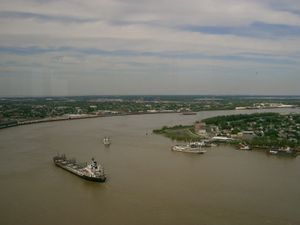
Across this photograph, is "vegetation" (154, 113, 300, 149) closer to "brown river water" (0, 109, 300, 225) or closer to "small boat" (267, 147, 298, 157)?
"small boat" (267, 147, 298, 157)

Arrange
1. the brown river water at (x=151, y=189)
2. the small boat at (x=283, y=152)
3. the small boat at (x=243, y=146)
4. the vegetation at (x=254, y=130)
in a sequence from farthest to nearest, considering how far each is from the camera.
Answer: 1. the vegetation at (x=254, y=130)
2. the small boat at (x=243, y=146)
3. the small boat at (x=283, y=152)
4. the brown river water at (x=151, y=189)

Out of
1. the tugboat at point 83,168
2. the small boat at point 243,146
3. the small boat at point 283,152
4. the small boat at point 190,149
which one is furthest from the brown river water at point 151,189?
the small boat at point 243,146

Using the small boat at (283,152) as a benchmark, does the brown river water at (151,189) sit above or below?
below

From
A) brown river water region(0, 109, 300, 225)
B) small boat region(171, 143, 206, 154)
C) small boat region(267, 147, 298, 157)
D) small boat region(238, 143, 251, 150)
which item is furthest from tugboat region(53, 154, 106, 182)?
small boat region(267, 147, 298, 157)

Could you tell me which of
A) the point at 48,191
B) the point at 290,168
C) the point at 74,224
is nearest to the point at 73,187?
the point at 48,191

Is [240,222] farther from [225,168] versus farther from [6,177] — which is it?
[6,177]

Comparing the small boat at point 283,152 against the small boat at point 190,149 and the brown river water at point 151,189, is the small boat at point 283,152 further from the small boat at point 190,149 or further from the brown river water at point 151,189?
the small boat at point 190,149

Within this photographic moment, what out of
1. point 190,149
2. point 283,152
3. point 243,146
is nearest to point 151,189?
point 190,149
